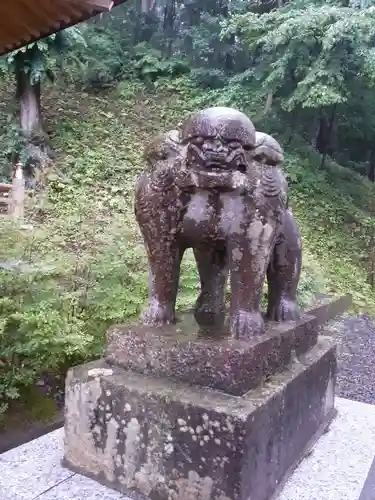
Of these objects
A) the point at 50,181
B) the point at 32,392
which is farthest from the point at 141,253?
the point at 50,181

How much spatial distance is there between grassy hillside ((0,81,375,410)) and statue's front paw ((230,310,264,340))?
4.70ft

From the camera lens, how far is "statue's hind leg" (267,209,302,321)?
228cm

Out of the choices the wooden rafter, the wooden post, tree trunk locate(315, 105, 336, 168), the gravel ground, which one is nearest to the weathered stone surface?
the wooden rafter

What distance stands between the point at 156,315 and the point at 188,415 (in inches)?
19.9

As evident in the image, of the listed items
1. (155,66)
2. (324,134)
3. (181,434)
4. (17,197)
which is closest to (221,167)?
(181,434)

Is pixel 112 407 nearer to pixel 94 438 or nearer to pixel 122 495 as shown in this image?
pixel 94 438

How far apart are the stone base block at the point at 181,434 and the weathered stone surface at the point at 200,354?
0.04m

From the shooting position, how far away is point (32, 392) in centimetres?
346

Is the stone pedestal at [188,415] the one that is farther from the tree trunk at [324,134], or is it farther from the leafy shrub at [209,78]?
the leafy shrub at [209,78]

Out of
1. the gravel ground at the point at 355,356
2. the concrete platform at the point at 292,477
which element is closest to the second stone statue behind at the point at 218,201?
the concrete platform at the point at 292,477

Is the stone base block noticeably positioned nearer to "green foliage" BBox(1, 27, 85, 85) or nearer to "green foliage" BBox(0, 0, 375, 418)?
"green foliage" BBox(0, 0, 375, 418)

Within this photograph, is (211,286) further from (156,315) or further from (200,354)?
(200,354)

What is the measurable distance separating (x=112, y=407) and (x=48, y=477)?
38 cm

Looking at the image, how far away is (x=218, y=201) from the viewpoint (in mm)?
1933
